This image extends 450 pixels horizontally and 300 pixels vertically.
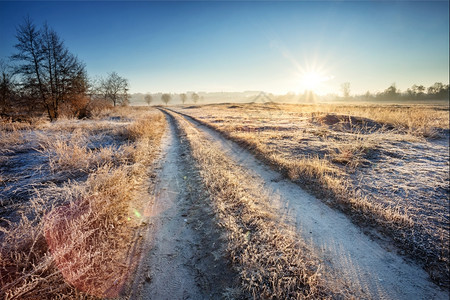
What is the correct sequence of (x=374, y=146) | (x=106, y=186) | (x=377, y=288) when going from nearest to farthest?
1. (x=377, y=288)
2. (x=106, y=186)
3. (x=374, y=146)

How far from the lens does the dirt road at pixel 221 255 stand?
2.43m

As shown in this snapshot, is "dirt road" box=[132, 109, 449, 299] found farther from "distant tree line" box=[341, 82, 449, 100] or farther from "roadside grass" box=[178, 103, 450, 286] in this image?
"distant tree line" box=[341, 82, 449, 100]

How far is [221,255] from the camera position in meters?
2.77

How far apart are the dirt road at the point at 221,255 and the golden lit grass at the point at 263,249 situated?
19cm

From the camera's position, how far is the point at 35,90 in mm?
15930

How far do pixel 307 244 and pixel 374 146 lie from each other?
776 centimetres

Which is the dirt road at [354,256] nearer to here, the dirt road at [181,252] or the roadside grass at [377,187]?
the roadside grass at [377,187]

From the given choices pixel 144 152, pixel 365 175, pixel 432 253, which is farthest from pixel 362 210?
pixel 144 152

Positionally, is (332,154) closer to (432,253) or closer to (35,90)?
(432,253)

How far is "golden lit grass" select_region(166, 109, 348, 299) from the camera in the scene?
2301 mm

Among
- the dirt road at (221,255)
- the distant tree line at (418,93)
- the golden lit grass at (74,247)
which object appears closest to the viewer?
the golden lit grass at (74,247)

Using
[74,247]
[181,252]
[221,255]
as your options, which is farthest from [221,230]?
[74,247]

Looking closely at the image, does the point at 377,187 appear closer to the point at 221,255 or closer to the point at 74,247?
the point at 221,255

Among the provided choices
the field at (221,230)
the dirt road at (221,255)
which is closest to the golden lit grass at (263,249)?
the field at (221,230)
